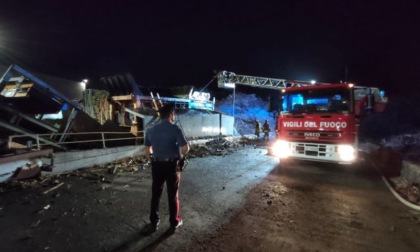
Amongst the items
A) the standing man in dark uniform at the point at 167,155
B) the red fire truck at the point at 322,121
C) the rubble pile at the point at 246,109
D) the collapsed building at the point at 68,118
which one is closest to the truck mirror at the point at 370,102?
the red fire truck at the point at 322,121

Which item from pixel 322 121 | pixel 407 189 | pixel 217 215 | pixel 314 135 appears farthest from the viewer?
pixel 314 135

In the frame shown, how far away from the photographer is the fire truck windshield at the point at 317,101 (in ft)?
27.7

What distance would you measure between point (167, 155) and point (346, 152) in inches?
244

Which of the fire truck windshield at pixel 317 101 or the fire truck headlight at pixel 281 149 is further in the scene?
the fire truck headlight at pixel 281 149

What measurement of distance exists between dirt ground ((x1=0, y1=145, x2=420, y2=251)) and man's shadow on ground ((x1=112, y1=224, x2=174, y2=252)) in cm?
1

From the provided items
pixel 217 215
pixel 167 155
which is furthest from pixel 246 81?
pixel 167 155

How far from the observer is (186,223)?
4527 millimetres

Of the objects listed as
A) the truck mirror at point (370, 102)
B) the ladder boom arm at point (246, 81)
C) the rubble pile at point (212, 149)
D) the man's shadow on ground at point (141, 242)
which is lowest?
the man's shadow on ground at point (141, 242)

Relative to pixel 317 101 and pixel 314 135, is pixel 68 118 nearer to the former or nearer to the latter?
pixel 314 135

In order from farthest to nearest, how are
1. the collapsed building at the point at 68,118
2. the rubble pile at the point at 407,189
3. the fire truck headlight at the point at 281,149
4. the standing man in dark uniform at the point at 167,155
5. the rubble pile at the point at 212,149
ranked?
the rubble pile at the point at 212,149 → the fire truck headlight at the point at 281,149 → the collapsed building at the point at 68,118 → the rubble pile at the point at 407,189 → the standing man in dark uniform at the point at 167,155

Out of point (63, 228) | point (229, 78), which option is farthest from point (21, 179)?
point (229, 78)

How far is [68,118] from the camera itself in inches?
424

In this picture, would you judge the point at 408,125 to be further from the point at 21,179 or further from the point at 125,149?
the point at 21,179

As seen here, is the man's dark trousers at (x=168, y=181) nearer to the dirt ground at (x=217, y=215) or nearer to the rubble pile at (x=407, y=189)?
the dirt ground at (x=217, y=215)
